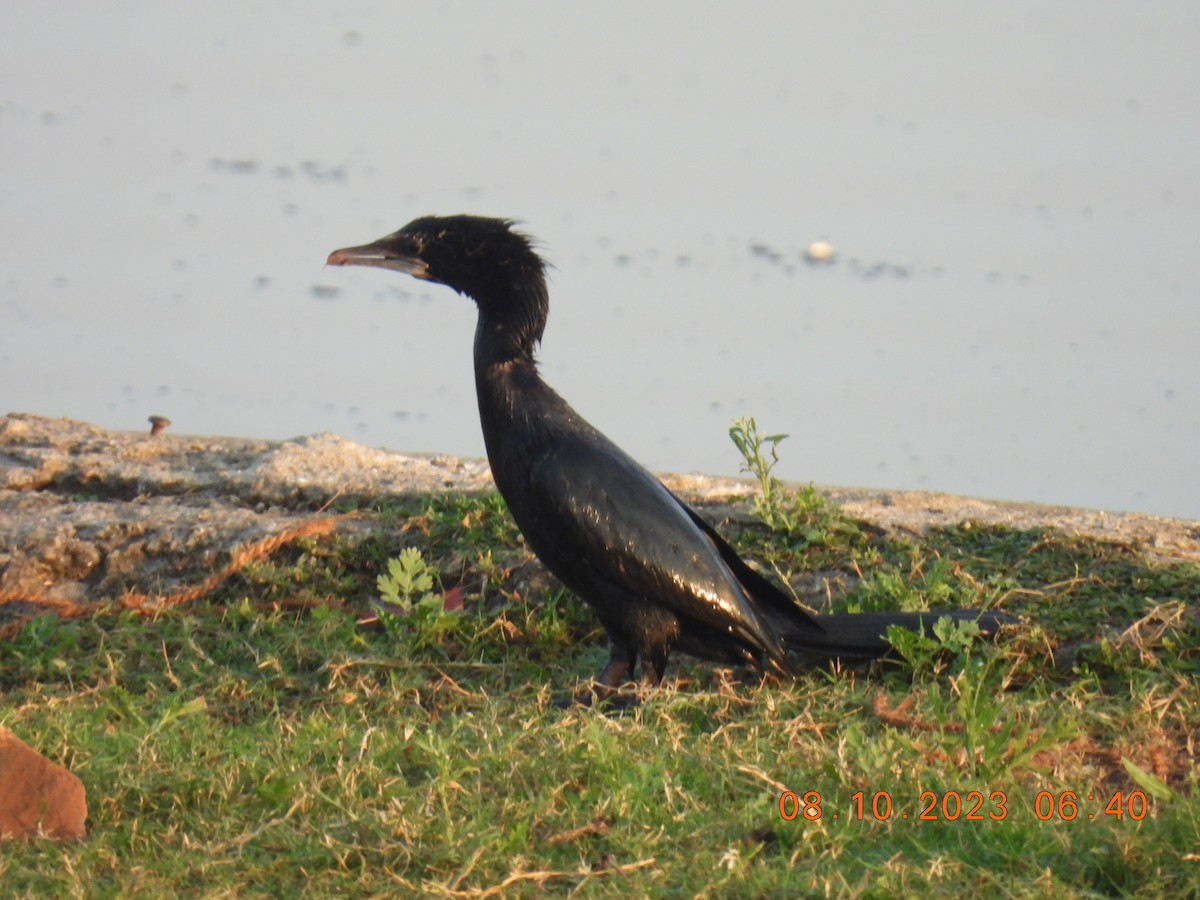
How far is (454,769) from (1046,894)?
1.22m

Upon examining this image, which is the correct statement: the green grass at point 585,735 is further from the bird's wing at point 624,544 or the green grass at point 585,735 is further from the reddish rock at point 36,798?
the bird's wing at point 624,544

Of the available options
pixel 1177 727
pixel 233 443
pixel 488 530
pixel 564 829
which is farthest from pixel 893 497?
pixel 564 829

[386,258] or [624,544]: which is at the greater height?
[386,258]

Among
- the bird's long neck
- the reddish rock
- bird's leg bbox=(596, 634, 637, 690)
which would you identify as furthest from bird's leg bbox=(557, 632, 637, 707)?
the reddish rock

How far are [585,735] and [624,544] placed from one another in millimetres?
726

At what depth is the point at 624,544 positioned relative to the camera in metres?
4.27

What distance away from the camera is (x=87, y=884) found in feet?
10.0

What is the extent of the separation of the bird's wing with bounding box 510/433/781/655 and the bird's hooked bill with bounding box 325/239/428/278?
2.36 ft

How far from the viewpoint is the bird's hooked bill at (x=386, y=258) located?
4711 millimetres

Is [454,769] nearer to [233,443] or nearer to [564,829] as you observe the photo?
[564,829]

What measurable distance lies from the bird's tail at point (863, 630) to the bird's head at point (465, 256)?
47.1 inches

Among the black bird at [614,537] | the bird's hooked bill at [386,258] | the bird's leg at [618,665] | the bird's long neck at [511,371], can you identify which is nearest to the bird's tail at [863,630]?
the black bird at [614,537]
